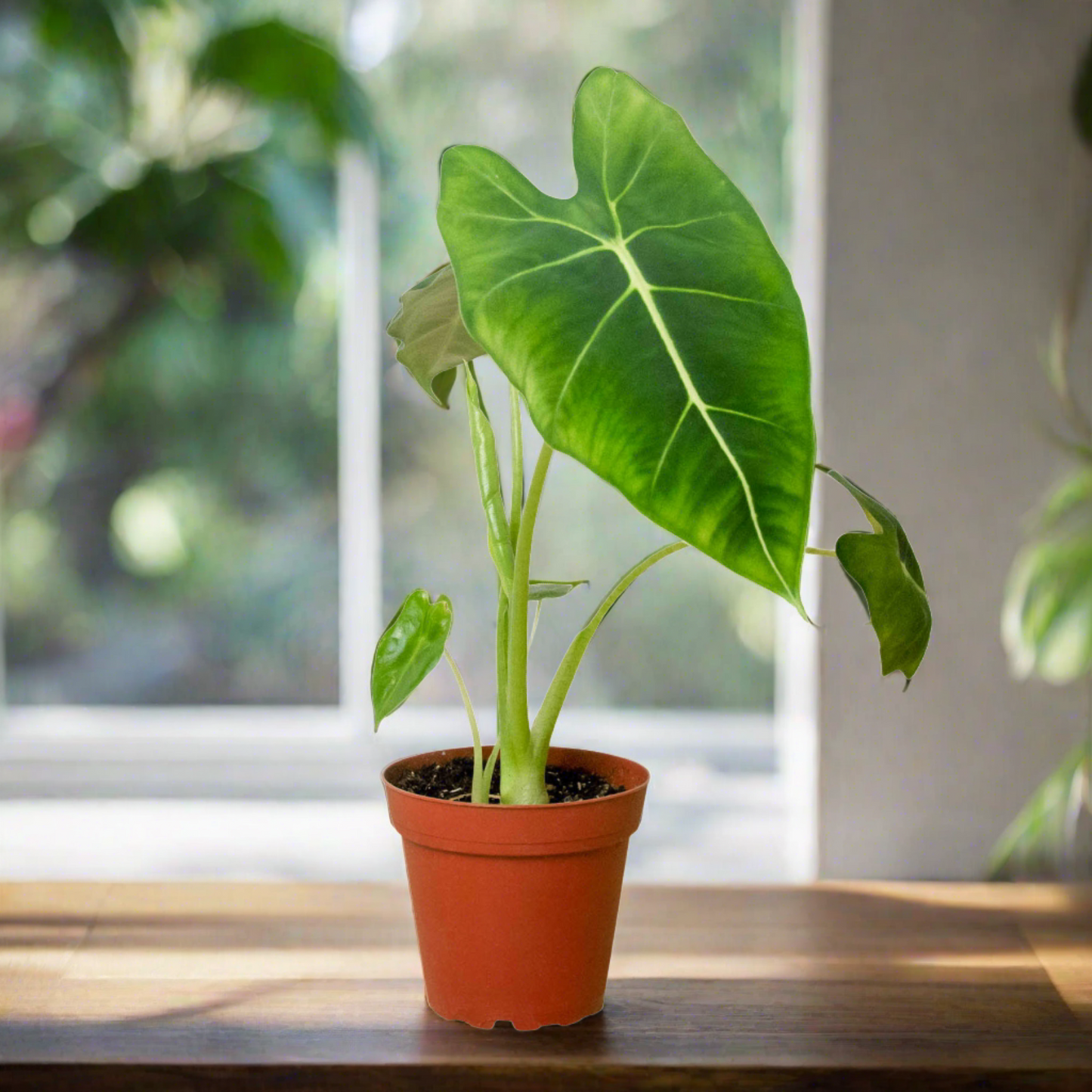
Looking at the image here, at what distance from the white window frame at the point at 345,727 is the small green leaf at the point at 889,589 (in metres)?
1.63

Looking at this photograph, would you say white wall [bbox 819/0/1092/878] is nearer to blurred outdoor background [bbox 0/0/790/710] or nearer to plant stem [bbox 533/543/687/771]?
blurred outdoor background [bbox 0/0/790/710]

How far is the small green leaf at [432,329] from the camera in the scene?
898 mm

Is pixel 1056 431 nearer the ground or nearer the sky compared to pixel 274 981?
nearer the sky

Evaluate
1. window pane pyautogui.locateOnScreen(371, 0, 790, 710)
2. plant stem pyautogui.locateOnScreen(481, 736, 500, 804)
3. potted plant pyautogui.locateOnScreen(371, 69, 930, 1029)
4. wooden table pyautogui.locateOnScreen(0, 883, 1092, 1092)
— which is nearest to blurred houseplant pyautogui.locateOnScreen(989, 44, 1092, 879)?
wooden table pyautogui.locateOnScreen(0, 883, 1092, 1092)

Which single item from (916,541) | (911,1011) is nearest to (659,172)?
(911,1011)

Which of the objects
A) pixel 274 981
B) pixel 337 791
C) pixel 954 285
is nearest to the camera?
pixel 274 981

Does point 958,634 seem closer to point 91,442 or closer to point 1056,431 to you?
→ point 1056,431

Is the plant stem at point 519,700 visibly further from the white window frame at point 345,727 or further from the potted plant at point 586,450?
the white window frame at point 345,727

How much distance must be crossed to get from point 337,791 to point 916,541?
4.68 ft

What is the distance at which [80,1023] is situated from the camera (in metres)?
0.86

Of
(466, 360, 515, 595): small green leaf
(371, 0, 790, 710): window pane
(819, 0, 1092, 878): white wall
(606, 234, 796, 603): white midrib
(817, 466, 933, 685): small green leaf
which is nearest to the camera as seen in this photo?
(606, 234, 796, 603): white midrib

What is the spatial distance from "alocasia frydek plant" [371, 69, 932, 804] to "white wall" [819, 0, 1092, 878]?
984mm

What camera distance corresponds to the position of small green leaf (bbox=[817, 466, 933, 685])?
0.78 meters

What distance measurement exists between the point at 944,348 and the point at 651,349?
1.22 metres
